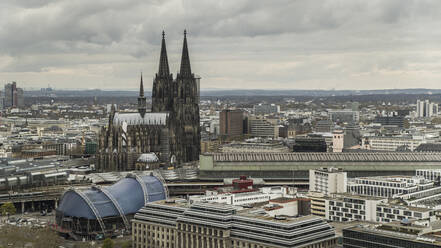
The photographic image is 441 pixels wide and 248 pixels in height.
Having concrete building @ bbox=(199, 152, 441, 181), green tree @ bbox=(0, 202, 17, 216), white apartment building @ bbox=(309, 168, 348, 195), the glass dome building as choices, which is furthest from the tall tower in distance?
the glass dome building

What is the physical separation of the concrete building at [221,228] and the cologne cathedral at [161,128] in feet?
228

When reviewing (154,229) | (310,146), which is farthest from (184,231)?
(310,146)

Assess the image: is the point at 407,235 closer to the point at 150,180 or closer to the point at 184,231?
the point at 184,231

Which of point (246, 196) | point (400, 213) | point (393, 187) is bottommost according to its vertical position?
point (246, 196)

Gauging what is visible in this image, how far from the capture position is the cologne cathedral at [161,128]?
17150 cm

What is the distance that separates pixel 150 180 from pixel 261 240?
42499mm

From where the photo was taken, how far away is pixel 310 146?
19438 centimetres

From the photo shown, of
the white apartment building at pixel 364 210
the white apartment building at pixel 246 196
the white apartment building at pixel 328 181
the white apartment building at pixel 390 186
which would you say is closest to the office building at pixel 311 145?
the white apartment building at pixel 328 181

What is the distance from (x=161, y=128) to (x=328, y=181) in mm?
65460

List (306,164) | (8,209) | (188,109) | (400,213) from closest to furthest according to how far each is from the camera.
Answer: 1. (400,213)
2. (8,209)
3. (306,164)
4. (188,109)

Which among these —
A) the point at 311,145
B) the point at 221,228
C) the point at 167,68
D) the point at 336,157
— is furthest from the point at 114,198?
the point at 311,145

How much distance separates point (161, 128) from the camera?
181 m

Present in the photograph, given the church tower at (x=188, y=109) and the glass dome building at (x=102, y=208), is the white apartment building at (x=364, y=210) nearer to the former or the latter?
the glass dome building at (x=102, y=208)

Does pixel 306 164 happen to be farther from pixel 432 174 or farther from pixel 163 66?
pixel 163 66
